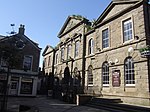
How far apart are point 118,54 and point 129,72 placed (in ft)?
6.92

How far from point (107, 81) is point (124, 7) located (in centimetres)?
724

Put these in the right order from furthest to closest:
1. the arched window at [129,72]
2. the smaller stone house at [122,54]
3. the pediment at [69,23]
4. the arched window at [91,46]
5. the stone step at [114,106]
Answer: the pediment at [69,23]
the arched window at [91,46]
the arched window at [129,72]
the smaller stone house at [122,54]
the stone step at [114,106]

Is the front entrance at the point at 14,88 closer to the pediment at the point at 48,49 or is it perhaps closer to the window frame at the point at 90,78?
the window frame at the point at 90,78

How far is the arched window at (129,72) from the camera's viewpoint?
15.4 meters

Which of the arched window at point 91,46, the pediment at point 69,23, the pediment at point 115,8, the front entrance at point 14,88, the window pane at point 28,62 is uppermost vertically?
the pediment at point 69,23

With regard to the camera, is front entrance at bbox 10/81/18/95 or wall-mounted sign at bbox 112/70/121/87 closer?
wall-mounted sign at bbox 112/70/121/87

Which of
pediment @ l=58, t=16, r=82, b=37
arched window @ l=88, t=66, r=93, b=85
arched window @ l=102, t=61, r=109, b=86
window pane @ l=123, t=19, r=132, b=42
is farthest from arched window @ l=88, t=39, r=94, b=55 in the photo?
window pane @ l=123, t=19, r=132, b=42

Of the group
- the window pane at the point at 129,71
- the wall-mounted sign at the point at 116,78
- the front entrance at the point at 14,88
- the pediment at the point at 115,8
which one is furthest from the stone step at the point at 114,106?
the front entrance at the point at 14,88

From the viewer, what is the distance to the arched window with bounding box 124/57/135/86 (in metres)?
15.4

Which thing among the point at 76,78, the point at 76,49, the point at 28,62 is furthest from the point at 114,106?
the point at 28,62

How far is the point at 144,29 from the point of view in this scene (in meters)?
14.9

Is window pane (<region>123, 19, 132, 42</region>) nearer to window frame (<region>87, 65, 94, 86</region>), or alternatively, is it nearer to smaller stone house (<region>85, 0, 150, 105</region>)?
smaller stone house (<region>85, 0, 150, 105</region>)

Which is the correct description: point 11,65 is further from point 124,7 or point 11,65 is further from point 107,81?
point 124,7

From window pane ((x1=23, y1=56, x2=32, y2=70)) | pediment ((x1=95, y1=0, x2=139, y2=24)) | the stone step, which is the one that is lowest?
the stone step
